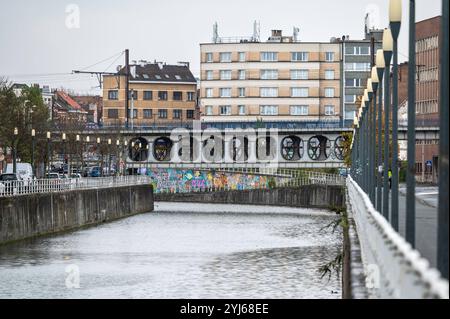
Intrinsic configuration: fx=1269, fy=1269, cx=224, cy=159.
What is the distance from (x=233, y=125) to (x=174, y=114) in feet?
116

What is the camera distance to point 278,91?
514 feet

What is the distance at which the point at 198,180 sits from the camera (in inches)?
5379

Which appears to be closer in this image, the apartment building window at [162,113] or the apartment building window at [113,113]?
the apartment building window at [113,113]

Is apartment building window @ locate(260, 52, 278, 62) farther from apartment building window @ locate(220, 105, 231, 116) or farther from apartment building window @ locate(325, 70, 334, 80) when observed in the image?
apartment building window @ locate(220, 105, 231, 116)

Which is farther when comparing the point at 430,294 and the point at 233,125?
the point at 233,125

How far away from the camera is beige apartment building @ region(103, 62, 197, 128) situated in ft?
605

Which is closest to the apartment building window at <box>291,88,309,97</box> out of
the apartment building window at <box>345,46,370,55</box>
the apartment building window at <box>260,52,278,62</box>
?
the apartment building window at <box>260,52,278,62</box>

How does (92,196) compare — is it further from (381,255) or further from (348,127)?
(381,255)

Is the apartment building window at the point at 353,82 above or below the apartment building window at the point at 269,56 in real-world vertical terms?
below

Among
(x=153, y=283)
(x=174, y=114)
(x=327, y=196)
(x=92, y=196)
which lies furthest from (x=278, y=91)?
(x=153, y=283)

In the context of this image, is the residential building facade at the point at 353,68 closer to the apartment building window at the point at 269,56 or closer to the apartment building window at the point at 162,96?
the apartment building window at the point at 269,56

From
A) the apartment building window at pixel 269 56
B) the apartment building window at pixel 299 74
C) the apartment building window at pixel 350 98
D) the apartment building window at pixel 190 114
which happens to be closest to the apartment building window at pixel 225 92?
the apartment building window at pixel 269 56

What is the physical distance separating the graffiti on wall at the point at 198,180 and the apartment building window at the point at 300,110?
2493 cm

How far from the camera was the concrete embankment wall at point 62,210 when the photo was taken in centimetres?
5619
